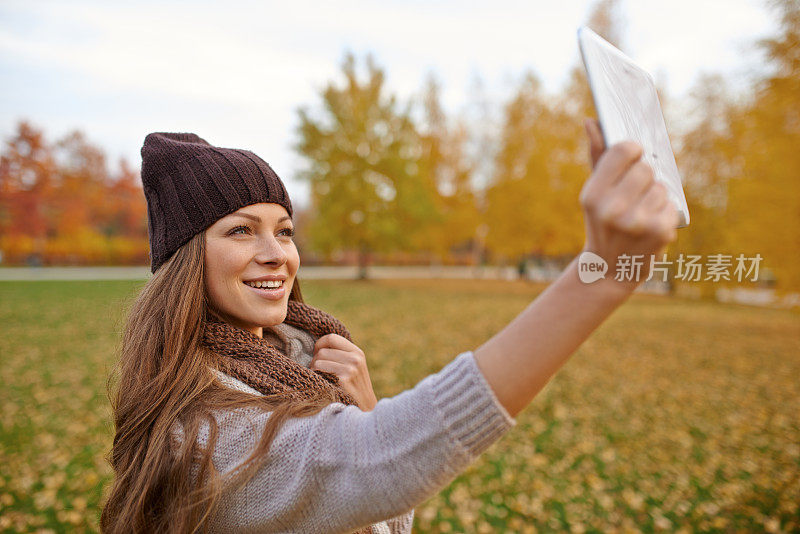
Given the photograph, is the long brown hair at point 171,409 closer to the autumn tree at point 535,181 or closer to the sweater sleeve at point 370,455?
the sweater sleeve at point 370,455

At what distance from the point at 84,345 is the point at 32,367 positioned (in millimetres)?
1621

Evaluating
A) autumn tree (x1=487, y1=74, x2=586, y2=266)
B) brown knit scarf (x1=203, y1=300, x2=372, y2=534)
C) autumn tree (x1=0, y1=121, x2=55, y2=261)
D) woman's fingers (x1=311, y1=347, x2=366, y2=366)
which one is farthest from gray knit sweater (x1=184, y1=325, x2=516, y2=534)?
autumn tree (x1=0, y1=121, x2=55, y2=261)

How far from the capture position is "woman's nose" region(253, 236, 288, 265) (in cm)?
145

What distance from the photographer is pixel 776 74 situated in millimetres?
7777

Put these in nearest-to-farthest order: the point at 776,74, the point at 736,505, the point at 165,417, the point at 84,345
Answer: the point at 165,417 < the point at 736,505 < the point at 776,74 < the point at 84,345

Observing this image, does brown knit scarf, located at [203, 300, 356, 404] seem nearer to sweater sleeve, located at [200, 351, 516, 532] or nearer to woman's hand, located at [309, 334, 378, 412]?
woman's hand, located at [309, 334, 378, 412]

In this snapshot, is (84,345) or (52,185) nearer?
(84,345)

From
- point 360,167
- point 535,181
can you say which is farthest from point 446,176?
point 535,181

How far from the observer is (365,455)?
88 centimetres

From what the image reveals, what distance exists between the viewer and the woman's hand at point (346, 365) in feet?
5.26

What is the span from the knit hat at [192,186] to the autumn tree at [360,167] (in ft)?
73.6

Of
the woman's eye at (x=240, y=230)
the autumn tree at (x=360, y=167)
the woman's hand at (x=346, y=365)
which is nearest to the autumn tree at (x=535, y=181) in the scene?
the autumn tree at (x=360, y=167)

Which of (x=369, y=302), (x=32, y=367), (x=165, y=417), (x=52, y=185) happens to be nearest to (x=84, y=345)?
(x=32, y=367)

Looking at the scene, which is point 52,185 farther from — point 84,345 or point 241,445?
point 241,445
